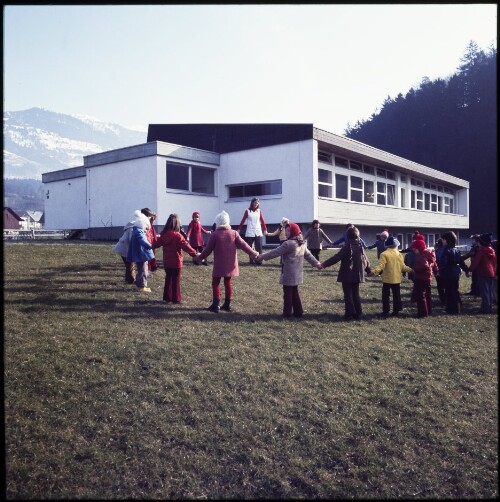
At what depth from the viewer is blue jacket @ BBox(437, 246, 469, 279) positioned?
10297 millimetres

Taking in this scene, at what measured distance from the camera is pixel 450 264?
34.3 ft

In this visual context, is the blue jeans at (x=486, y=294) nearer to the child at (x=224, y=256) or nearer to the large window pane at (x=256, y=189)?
the child at (x=224, y=256)

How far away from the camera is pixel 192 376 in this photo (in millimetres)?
5754

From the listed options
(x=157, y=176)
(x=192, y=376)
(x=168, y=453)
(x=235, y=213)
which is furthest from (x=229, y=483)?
(x=235, y=213)

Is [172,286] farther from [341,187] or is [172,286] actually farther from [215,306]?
[341,187]

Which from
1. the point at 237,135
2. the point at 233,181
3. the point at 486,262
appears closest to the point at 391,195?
the point at 237,135

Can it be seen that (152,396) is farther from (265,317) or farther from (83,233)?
(83,233)

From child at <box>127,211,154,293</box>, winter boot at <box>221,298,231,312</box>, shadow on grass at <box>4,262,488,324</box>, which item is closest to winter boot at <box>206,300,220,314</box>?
shadow on grass at <box>4,262,488,324</box>

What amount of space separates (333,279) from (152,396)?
9469 mm

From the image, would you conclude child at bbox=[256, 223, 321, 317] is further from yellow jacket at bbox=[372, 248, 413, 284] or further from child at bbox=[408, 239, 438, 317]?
child at bbox=[408, 239, 438, 317]

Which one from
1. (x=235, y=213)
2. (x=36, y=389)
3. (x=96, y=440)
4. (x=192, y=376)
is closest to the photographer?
(x=96, y=440)

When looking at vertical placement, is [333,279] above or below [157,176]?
below

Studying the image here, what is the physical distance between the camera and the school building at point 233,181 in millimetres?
23016

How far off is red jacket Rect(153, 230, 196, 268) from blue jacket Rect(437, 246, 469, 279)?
18.6 ft
